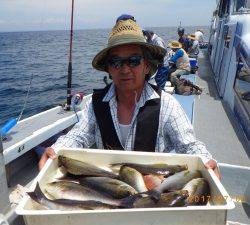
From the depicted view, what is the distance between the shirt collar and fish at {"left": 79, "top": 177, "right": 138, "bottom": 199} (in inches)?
33.8

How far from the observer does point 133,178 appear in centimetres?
212

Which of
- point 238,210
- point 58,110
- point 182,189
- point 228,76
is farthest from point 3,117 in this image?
point 182,189

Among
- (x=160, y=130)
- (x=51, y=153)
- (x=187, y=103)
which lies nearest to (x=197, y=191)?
(x=160, y=130)

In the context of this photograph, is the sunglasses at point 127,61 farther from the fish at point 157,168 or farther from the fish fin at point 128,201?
the fish fin at point 128,201

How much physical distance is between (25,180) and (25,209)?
2410 mm

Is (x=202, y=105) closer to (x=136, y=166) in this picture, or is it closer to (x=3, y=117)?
(x=136, y=166)

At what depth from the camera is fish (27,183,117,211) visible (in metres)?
1.76

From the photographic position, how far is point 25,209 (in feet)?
5.42

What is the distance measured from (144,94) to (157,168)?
2.53 feet

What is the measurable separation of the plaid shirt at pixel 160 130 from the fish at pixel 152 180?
1.51 ft

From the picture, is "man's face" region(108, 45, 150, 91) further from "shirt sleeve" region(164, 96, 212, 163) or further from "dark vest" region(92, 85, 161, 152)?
"shirt sleeve" region(164, 96, 212, 163)

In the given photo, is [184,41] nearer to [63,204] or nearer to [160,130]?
[160,130]

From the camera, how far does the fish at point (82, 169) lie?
7.26ft

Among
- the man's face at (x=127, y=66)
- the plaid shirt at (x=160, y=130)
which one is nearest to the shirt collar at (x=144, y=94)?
the plaid shirt at (x=160, y=130)
